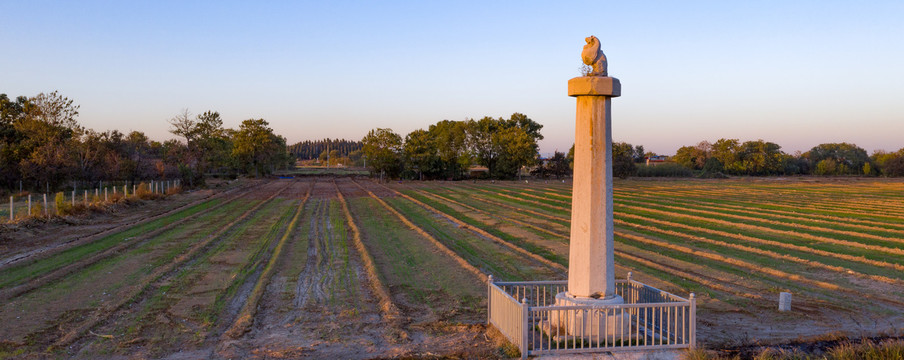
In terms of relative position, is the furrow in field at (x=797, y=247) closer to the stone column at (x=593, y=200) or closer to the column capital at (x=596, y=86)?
the stone column at (x=593, y=200)

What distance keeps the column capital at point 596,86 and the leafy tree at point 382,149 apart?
74.1 m

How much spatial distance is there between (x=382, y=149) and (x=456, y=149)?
77.3 feet

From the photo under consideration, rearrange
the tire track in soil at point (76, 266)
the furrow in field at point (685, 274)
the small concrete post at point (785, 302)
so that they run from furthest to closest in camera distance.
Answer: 1. the furrow in field at point (685, 274)
2. the tire track in soil at point (76, 266)
3. the small concrete post at point (785, 302)

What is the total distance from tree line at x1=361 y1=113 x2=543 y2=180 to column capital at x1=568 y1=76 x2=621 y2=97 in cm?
Answer: 7406

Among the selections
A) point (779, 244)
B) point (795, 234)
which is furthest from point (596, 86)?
point (795, 234)

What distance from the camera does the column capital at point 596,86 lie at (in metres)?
8.01

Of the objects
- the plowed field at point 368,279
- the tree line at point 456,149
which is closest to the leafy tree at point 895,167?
the tree line at point 456,149

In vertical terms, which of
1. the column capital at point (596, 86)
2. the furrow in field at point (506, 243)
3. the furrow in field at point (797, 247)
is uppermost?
the column capital at point (596, 86)

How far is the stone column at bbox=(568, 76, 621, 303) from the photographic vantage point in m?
8.12

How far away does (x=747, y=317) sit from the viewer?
33.9 feet

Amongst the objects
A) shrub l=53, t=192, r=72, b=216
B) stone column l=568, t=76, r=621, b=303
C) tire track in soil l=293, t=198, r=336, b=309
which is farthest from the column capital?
shrub l=53, t=192, r=72, b=216

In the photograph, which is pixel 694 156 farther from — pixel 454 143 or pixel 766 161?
pixel 454 143

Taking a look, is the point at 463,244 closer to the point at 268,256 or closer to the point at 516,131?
the point at 268,256

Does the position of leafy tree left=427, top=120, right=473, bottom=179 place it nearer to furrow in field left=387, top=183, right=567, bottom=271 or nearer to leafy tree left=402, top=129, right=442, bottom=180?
leafy tree left=402, top=129, right=442, bottom=180
